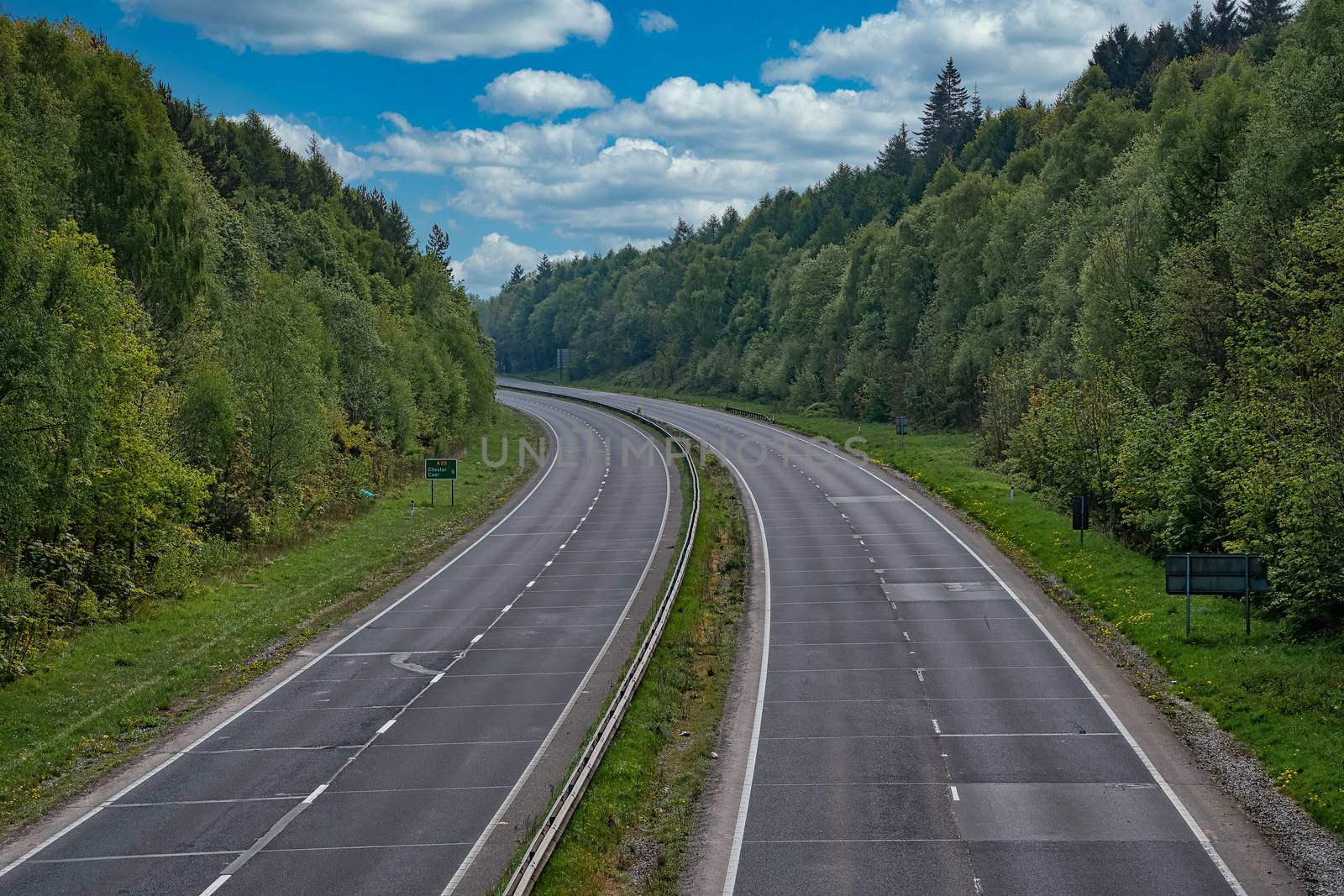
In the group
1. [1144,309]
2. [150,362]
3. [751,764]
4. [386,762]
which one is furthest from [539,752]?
[1144,309]

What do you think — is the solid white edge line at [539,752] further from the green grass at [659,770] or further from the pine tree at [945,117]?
the pine tree at [945,117]

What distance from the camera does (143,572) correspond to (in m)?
38.4

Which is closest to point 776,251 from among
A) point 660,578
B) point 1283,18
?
point 1283,18

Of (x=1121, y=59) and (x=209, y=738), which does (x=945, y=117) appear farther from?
(x=209, y=738)

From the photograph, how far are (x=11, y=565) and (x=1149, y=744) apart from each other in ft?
94.2

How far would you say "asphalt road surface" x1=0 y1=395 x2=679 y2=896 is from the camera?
18391 mm

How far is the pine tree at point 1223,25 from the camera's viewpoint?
141 meters

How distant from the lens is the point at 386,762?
2377cm

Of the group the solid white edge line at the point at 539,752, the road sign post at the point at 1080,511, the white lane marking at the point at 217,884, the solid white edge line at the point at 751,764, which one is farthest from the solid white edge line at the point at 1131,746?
the white lane marking at the point at 217,884

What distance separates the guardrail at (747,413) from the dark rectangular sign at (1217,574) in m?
83.9

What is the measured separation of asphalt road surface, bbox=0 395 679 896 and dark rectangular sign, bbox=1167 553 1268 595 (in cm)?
1413

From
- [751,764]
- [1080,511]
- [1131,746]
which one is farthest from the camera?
[1080,511]

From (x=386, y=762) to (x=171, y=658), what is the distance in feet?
37.6

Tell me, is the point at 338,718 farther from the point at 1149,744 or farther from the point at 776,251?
the point at 776,251
